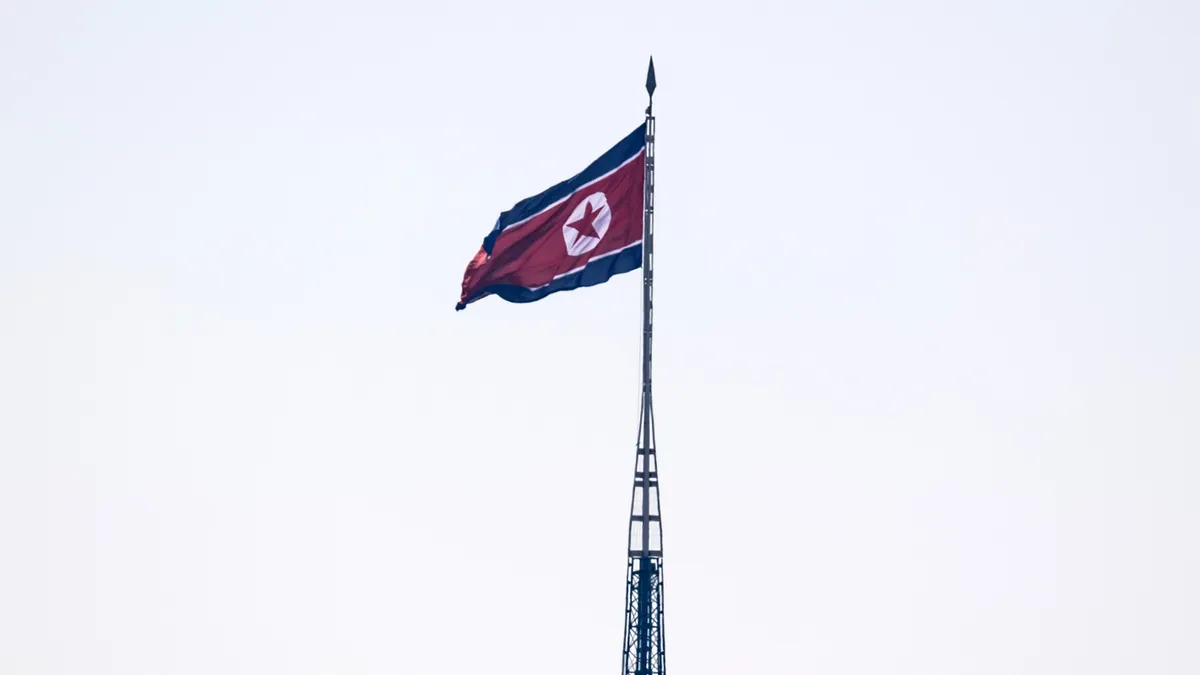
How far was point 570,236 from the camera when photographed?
319 ft

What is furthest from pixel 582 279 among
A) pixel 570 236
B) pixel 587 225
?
pixel 587 225

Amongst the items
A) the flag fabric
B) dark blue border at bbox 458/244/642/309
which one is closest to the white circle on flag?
the flag fabric

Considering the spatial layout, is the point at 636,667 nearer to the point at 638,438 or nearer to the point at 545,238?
the point at 638,438

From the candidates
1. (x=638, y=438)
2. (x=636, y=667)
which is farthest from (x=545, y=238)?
(x=636, y=667)

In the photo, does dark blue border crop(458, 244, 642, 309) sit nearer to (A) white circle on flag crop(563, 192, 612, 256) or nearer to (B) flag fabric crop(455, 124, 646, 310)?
(B) flag fabric crop(455, 124, 646, 310)

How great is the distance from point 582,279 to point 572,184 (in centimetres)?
393

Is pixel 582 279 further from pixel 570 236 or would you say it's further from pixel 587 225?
pixel 587 225

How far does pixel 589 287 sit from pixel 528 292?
2627 millimetres

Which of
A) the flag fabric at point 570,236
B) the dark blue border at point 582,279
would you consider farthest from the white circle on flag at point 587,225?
the dark blue border at point 582,279

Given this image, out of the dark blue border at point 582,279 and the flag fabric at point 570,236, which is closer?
the dark blue border at point 582,279

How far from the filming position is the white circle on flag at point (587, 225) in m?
96.6

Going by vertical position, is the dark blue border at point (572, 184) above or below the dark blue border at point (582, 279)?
above

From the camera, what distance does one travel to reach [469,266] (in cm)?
9975

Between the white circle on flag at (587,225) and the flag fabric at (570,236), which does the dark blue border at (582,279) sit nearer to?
the flag fabric at (570,236)
